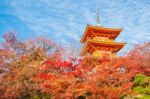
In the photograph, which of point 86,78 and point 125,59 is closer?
point 86,78

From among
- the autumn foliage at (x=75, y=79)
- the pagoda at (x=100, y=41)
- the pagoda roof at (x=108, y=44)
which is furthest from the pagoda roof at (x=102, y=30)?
the autumn foliage at (x=75, y=79)

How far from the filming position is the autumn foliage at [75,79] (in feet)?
51.3

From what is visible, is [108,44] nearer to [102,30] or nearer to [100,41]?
[100,41]

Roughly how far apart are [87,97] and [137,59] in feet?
20.7

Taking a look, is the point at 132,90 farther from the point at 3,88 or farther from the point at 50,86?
the point at 3,88

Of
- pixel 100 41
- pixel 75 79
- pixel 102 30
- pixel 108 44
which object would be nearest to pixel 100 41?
pixel 100 41

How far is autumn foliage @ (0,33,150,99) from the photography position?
15633mm

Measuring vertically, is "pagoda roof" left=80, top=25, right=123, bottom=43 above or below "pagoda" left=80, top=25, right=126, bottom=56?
above

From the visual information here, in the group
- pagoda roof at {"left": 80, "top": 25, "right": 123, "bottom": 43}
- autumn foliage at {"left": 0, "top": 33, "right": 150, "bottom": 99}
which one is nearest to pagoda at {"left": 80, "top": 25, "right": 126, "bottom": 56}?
pagoda roof at {"left": 80, "top": 25, "right": 123, "bottom": 43}

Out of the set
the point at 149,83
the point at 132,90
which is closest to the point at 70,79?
the point at 132,90

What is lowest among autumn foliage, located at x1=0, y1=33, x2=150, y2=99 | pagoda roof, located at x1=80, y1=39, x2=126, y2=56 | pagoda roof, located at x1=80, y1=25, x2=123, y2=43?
autumn foliage, located at x1=0, y1=33, x2=150, y2=99

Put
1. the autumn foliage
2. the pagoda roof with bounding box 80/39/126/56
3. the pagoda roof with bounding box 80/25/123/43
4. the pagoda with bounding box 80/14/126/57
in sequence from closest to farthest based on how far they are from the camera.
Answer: the autumn foliage
the pagoda roof with bounding box 80/39/126/56
the pagoda with bounding box 80/14/126/57
the pagoda roof with bounding box 80/25/123/43

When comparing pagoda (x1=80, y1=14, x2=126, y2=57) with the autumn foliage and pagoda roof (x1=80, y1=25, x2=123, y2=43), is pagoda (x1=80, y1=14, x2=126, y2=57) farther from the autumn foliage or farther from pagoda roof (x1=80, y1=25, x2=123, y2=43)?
the autumn foliage

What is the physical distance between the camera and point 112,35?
26109mm
